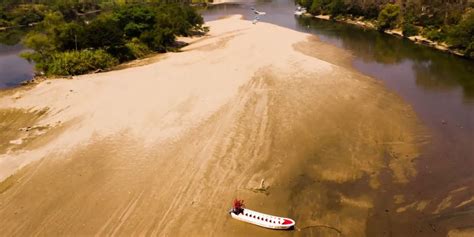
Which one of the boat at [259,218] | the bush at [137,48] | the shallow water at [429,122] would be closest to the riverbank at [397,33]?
the shallow water at [429,122]

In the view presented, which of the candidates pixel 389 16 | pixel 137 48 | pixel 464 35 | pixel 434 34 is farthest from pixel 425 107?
pixel 389 16

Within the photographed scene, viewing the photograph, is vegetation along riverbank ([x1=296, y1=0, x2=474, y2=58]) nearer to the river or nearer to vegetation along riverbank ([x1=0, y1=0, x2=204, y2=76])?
the river

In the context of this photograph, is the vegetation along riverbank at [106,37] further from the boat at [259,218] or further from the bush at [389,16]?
the bush at [389,16]

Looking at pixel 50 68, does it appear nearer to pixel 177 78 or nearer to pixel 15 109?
pixel 15 109

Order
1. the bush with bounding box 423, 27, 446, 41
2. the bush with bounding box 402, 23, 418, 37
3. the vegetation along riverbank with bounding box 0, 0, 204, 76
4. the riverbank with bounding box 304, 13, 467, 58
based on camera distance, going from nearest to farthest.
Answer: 1. the vegetation along riverbank with bounding box 0, 0, 204, 76
2. the riverbank with bounding box 304, 13, 467, 58
3. the bush with bounding box 423, 27, 446, 41
4. the bush with bounding box 402, 23, 418, 37

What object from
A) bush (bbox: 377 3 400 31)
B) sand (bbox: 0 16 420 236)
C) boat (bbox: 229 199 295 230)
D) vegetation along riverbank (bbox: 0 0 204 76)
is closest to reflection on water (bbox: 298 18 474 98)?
bush (bbox: 377 3 400 31)
